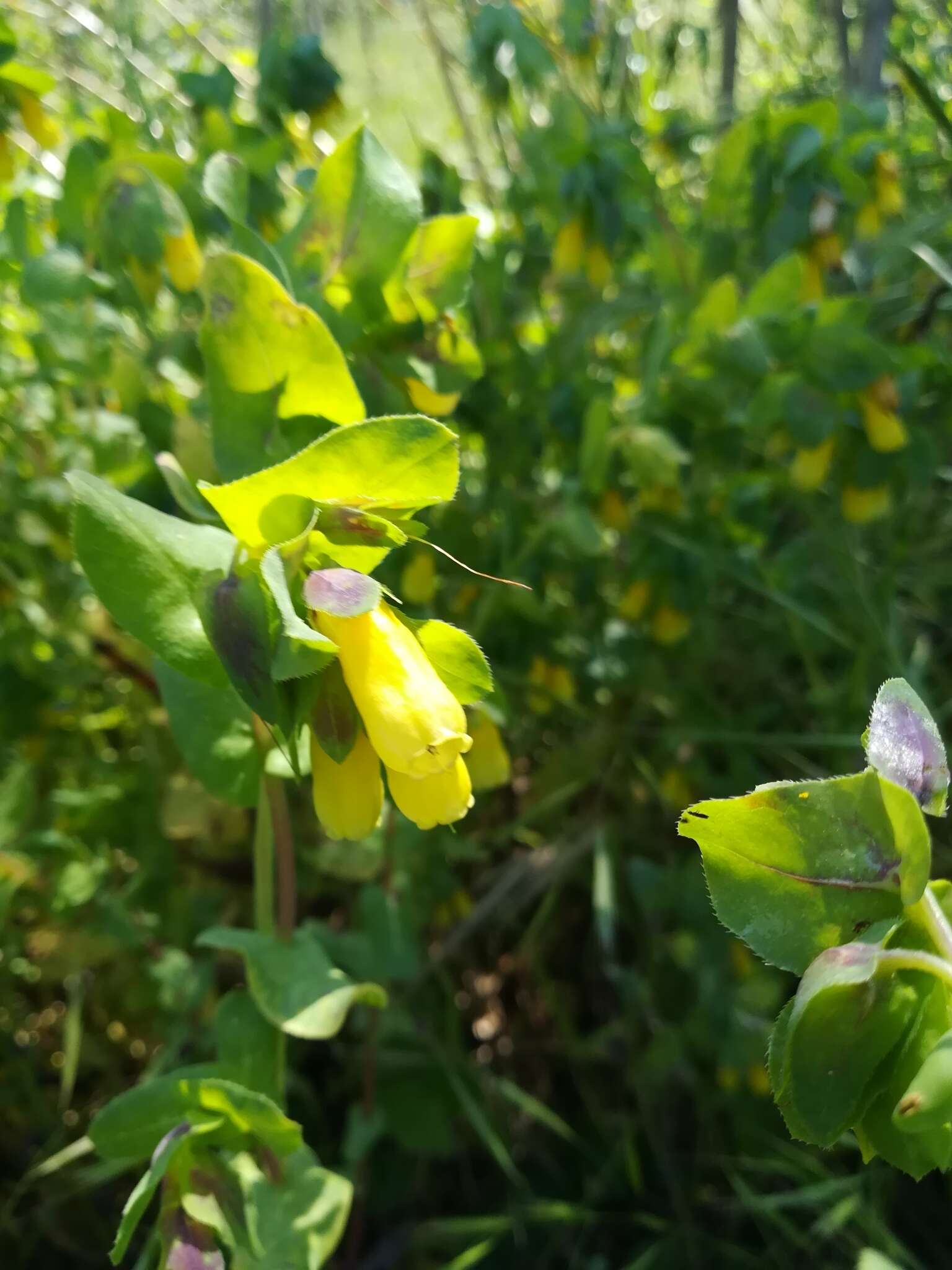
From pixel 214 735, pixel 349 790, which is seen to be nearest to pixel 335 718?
pixel 349 790

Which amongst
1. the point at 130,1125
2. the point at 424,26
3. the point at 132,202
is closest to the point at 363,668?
the point at 130,1125

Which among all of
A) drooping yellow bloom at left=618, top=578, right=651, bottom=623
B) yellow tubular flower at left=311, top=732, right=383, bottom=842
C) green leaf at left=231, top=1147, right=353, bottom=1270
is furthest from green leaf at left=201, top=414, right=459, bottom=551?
drooping yellow bloom at left=618, top=578, right=651, bottom=623

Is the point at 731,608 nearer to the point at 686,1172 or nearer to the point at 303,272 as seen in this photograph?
the point at 686,1172

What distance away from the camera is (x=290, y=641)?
1.45ft

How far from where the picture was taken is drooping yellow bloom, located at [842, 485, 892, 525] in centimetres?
110

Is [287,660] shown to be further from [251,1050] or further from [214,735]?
[251,1050]

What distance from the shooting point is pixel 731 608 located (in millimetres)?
1291

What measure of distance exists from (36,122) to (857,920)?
1.09 m

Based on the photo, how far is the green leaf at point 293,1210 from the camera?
0.58 metres

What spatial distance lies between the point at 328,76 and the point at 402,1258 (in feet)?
4.06

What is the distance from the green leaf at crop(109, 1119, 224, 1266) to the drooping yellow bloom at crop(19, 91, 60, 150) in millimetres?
973

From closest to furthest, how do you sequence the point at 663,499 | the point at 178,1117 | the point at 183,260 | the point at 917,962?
1. the point at 917,962
2. the point at 178,1117
3. the point at 183,260
4. the point at 663,499

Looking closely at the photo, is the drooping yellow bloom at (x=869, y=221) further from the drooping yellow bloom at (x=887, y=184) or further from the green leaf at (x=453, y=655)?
the green leaf at (x=453, y=655)

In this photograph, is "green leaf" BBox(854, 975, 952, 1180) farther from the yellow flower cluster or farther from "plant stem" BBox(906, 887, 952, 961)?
the yellow flower cluster
